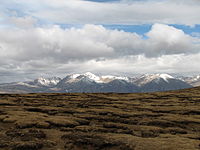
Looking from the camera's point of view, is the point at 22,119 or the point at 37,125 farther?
the point at 22,119

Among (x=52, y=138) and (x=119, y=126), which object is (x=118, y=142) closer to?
(x=52, y=138)

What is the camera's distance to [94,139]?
2738 cm

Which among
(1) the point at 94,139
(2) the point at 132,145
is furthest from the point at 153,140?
(1) the point at 94,139

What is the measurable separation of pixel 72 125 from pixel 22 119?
7731 millimetres

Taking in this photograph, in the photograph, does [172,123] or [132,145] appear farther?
[172,123]

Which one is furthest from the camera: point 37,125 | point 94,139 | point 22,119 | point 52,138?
point 22,119

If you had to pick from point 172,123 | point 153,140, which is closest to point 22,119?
point 153,140

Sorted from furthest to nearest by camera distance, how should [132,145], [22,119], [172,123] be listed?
[172,123], [22,119], [132,145]

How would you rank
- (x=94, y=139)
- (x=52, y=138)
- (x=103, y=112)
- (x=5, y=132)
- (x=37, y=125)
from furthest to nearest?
(x=103, y=112)
(x=37, y=125)
(x=5, y=132)
(x=52, y=138)
(x=94, y=139)

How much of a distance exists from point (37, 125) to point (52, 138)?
24.4ft

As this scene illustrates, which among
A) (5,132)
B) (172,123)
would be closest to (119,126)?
(172,123)

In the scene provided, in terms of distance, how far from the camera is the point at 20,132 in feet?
99.7

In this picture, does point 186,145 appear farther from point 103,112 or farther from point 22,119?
point 103,112

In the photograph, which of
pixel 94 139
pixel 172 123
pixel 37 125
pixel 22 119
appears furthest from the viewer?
pixel 172 123
